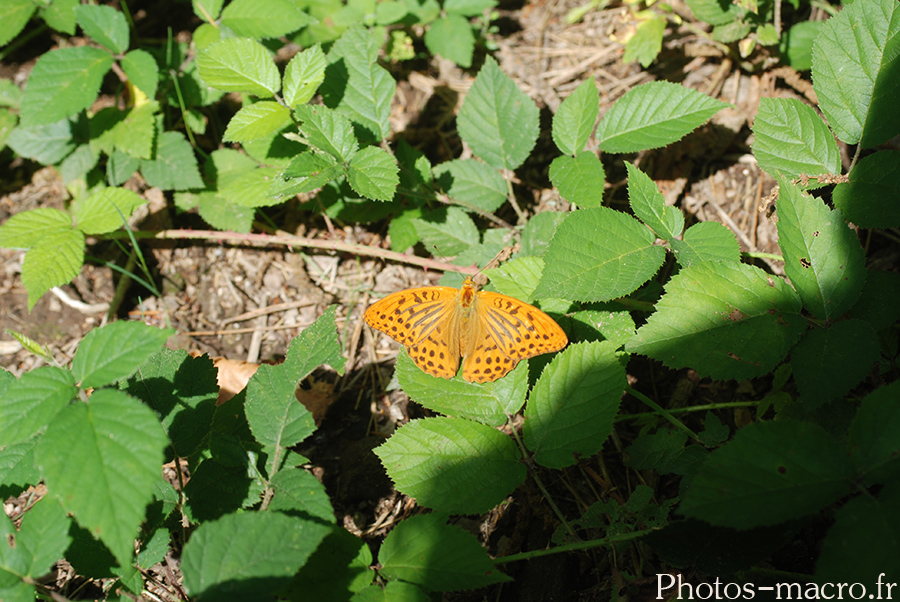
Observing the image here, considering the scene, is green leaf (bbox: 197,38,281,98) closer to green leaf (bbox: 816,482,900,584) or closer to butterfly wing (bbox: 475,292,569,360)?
butterfly wing (bbox: 475,292,569,360)

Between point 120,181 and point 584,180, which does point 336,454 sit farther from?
point 120,181

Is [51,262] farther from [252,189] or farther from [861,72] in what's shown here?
[861,72]

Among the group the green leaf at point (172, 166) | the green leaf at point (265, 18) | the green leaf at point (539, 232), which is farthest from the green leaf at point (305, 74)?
the green leaf at point (539, 232)

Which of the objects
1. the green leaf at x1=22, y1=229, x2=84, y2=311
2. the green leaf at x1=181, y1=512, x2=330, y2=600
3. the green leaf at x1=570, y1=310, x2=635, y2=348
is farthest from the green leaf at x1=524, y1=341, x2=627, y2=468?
the green leaf at x1=22, y1=229, x2=84, y2=311

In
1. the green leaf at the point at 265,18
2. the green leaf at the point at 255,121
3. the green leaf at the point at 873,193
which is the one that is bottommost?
the green leaf at the point at 255,121

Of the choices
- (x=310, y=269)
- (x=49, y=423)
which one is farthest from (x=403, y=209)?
(x=49, y=423)

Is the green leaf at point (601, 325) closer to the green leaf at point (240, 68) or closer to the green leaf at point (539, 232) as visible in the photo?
the green leaf at point (539, 232)
